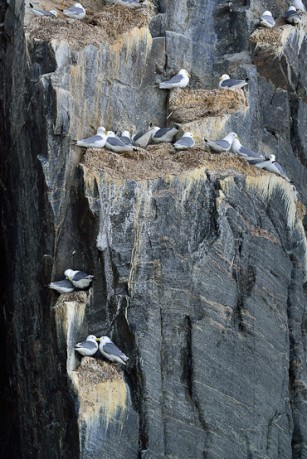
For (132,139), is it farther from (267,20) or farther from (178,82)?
(267,20)

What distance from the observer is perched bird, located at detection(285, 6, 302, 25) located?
29.2m

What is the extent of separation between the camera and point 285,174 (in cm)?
2652

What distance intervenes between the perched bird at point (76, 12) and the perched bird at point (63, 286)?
19.7ft

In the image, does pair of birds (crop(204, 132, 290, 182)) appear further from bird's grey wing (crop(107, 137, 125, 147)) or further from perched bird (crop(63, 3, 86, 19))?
perched bird (crop(63, 3, 86, 19))

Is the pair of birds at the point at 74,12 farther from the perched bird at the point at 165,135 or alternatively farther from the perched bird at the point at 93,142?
the perched bird at the point at 93,142

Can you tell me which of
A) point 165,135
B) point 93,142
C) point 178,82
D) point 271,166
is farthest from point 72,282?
point 178,82

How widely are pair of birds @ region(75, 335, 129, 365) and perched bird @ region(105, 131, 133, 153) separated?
3464 mm

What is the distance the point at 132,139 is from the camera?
85.9ft

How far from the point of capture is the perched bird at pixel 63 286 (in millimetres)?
24469

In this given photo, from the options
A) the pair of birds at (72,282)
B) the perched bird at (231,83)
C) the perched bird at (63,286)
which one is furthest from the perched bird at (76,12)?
the perched bird at (63,286)

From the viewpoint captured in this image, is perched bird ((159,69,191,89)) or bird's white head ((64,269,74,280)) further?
perched bird ((159,69,191,89))

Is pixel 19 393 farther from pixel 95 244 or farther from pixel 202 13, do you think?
pixel 202 13

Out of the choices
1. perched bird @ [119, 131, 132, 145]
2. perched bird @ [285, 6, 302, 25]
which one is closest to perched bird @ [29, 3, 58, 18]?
perched bird @ [119, 131, 132, 145]

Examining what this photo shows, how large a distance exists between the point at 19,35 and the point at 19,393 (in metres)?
6.76
